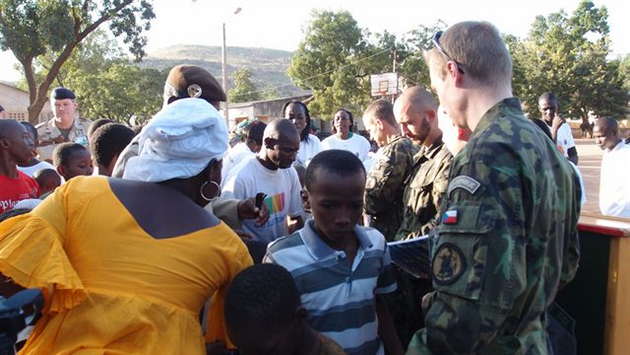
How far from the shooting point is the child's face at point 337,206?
6.38 ft

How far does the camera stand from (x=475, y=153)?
→ 1.37m

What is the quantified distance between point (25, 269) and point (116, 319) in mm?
300

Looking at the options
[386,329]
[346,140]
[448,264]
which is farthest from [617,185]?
[448,264]

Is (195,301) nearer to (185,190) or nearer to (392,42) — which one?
(185,190)

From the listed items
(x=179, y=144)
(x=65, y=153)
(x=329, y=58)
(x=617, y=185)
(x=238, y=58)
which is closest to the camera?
(x=179, y=144)

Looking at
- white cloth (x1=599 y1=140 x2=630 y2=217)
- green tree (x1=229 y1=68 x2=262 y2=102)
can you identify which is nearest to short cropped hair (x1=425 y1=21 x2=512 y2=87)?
white cloth (x1=599 y1=140 x2=630 y2=217)

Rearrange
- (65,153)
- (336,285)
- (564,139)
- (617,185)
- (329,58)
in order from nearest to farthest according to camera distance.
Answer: (336,285)
(65,153)
(617,185)
(564,139)
(329,58)

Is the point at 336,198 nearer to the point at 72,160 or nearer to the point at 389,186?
the point at 389,186

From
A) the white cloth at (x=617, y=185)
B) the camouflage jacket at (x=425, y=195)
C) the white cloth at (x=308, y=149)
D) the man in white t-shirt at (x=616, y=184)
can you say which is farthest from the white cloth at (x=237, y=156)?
the white cloth at (x=617, y=185)

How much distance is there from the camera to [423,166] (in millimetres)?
2682

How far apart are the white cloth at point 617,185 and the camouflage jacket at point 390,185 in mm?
3158

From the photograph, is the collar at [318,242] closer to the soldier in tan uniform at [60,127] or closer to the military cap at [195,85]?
the military cap at [195,85]

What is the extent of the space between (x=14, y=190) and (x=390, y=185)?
2.61m

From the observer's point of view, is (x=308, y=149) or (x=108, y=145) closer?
(x=108, y=145)
